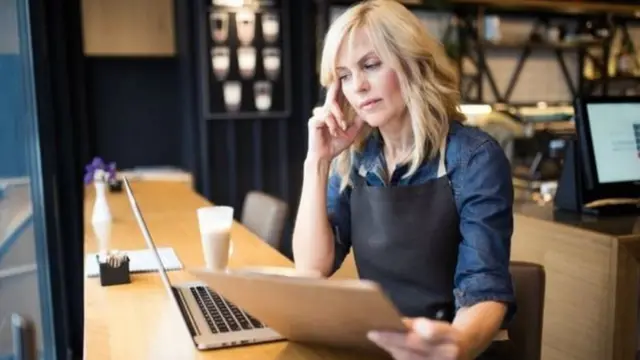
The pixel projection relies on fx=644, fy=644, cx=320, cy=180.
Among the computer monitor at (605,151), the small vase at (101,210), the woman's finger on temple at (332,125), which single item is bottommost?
the small vase at (101,210)

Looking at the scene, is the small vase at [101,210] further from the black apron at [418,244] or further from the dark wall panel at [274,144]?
the dark wall panel at [274,144]

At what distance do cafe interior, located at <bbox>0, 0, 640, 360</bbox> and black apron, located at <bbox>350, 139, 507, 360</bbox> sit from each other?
0.74 ft

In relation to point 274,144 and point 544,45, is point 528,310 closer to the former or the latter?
point 274,144

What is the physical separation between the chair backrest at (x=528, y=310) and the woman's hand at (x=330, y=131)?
0.46 m

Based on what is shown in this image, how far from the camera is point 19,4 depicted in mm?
2779

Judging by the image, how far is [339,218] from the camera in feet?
4.86

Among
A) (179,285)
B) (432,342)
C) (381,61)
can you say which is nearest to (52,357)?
(179,285)

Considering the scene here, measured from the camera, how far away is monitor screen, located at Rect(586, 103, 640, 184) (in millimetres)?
1916

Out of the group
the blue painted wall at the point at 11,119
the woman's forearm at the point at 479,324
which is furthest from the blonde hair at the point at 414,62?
the blue painted wall at the point at 11,119

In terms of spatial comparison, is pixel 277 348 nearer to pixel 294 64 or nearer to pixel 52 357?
pixel 52 357

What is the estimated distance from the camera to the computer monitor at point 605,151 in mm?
1905

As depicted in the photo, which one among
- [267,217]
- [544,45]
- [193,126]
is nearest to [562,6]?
[544,45]

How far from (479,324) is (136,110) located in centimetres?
324

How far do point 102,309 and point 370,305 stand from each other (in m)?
0.83
